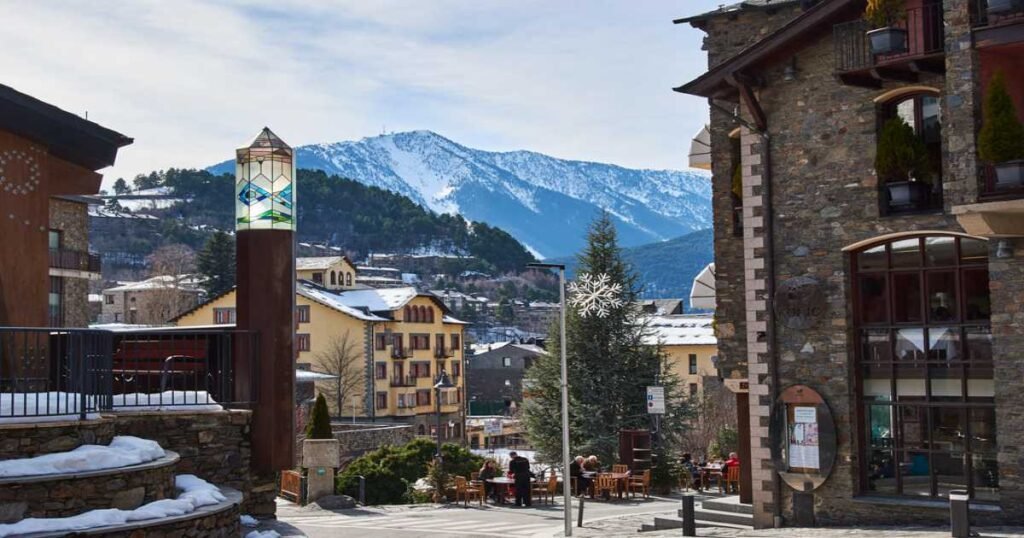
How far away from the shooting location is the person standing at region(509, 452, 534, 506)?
3158 centimetres

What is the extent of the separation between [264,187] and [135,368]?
3637 millimetres

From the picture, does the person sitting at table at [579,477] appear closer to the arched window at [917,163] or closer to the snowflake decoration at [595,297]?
the snowflake decoration at [595,297]

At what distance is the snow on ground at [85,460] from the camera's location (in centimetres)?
1298

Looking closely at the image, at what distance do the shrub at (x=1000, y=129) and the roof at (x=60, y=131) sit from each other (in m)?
12.9

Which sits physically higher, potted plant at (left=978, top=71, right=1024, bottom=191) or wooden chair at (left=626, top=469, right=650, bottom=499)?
potted plant at (left=978, top=71, right=1024, bottom=191)

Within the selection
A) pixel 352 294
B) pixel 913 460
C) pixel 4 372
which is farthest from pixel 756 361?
pixel 352 294

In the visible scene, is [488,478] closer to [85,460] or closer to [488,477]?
[488,477]

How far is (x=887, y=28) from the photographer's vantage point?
19797 mm

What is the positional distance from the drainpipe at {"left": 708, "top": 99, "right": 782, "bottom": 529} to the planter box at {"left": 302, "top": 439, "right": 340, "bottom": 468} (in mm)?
14345

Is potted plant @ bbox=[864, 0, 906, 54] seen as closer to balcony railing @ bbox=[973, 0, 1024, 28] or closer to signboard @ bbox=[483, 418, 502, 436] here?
balcony railing @ bbox=[973, 0, 1024, 28]

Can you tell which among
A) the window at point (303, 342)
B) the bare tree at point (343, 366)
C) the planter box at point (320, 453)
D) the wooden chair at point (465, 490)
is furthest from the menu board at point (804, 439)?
the window at point (303, 342)

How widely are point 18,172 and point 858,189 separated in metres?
13.3

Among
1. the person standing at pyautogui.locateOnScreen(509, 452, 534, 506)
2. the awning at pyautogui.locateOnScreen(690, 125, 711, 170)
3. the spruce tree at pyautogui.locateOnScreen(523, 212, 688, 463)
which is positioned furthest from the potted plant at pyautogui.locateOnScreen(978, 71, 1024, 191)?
the spruce tree at pyautogui.locateOnScreen(523, 212, 688, 463)

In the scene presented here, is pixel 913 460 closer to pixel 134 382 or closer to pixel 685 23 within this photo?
pixel 685 23
